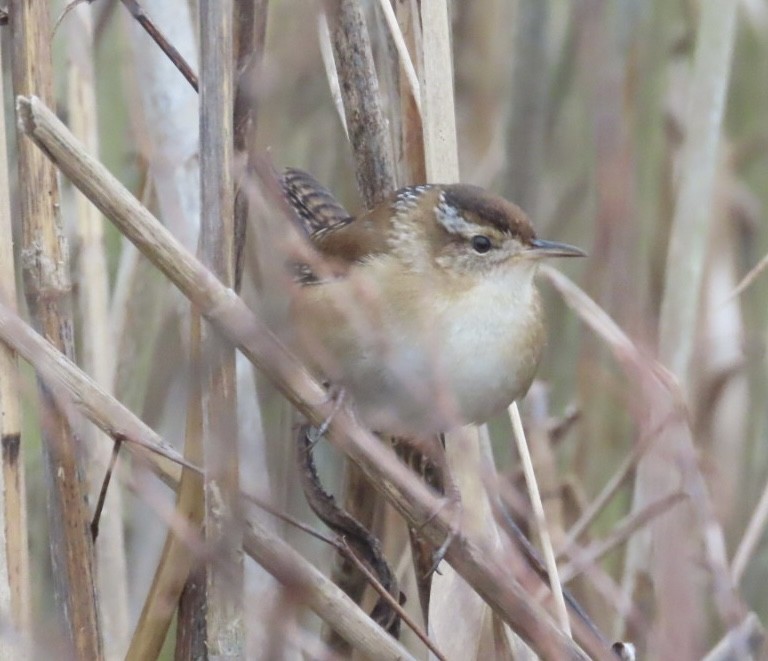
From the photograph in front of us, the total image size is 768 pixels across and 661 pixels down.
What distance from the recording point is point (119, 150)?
110 inches

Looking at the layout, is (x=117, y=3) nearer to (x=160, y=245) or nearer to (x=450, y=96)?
(x=450, y=96)

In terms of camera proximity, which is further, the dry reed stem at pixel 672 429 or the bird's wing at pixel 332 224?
A: the bird's wing at pixel 332 224

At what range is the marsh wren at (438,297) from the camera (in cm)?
187

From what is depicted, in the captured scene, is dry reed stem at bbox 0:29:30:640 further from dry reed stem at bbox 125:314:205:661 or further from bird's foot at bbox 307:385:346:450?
bird's foot at bbox 307:385:346:450

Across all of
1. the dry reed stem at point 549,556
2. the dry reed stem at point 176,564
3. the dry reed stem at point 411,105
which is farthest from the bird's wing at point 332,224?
the dry reed stem at point 176,564

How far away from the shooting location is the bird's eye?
2105 mm

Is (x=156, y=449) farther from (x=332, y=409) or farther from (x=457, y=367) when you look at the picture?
(x=457, y=367)

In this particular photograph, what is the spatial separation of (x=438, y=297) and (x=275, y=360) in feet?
2.73

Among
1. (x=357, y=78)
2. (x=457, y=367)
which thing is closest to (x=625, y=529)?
(x=457, y=367)

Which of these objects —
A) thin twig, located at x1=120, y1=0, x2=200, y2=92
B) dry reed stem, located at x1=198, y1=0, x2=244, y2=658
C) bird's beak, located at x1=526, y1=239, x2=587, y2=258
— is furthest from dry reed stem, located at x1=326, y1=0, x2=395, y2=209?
dry reed stem, located at x1=198, y1=0, x2=244, y2=658

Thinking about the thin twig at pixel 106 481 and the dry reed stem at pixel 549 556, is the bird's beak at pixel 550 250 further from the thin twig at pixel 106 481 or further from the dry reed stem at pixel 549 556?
the thin twig at pixel 106 481

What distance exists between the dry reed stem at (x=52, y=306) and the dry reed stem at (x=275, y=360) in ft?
0.58

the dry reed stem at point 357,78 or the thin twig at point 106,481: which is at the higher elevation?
the dry reed stem at point 357,78

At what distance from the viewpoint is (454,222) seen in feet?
6.95
